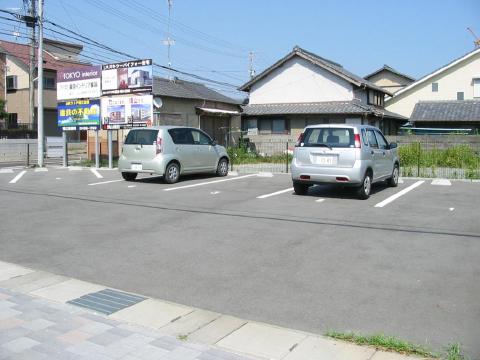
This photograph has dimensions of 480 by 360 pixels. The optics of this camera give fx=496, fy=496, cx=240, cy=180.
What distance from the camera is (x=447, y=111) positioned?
3412 centimetres

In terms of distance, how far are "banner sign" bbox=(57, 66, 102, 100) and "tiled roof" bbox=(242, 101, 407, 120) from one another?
15.8 meters

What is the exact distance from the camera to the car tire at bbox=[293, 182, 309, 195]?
37.3ft

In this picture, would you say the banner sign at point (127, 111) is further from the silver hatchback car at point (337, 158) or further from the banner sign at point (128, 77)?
the silver hatchback car at point (337, 158)

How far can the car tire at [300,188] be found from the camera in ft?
37.3

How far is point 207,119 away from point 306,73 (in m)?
7.34

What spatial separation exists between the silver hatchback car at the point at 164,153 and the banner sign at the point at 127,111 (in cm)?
341

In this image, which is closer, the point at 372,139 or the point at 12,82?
the point at 372,139

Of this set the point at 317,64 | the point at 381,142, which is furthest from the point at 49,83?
the point at 381,142

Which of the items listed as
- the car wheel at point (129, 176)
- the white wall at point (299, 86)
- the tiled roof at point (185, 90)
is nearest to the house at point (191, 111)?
the tiled roof at point (185, 90)

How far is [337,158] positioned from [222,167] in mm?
5610

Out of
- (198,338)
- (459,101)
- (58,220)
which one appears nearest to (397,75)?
(459,101)

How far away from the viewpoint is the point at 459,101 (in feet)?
117

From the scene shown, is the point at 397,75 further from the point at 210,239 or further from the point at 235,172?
the point at 210,239

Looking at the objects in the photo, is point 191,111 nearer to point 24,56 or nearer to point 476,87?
point 24,56
